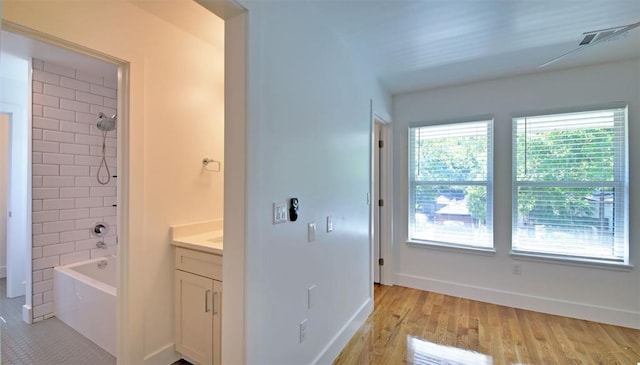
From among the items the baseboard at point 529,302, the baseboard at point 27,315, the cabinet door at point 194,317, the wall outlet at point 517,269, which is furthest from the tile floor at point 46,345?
the wall outlet at point 517,269

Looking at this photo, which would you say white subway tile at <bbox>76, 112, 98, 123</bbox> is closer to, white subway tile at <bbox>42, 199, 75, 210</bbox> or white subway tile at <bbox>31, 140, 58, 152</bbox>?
white subway tile at <bbox>31, 140, 58, 152</bbox>

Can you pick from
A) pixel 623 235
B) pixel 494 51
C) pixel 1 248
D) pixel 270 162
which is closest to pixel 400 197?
pixel 494 51

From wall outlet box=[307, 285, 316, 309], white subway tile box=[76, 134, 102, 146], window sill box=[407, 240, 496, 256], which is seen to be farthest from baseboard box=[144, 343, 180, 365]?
window sill box=[407, 240, 496, 256]

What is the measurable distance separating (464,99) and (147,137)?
3220 mm

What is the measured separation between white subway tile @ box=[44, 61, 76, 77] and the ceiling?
246cm

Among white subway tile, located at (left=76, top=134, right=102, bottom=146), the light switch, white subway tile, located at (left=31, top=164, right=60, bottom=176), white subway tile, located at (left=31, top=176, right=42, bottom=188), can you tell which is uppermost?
white subway tile, located at (left=76, top=134, right=102, bottom=146)

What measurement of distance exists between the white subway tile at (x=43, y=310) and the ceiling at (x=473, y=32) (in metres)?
3.43

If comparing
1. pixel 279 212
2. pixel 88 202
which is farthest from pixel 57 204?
pixel 279 212

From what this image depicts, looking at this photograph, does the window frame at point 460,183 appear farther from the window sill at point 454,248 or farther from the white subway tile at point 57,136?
the white subway tile at point 57,136

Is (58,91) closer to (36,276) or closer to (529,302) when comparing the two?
(36,276)

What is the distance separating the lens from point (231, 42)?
1.50 meters

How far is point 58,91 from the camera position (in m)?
2.75

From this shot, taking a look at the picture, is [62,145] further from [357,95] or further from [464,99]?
[464,99]

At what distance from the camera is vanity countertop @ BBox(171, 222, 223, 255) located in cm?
199
